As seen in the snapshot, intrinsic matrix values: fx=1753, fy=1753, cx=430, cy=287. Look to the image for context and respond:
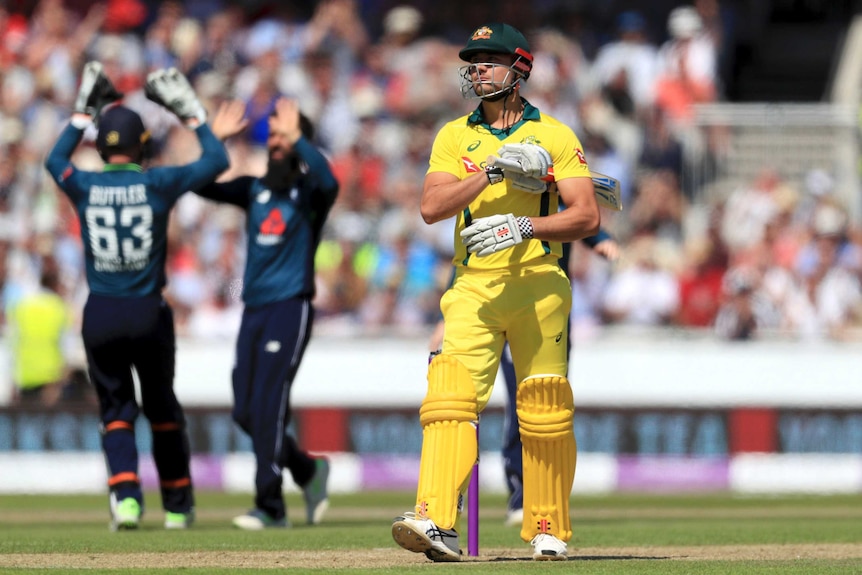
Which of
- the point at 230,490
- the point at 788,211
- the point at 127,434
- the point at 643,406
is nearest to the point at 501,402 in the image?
the point at 643,406

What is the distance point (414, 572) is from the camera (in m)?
6.84

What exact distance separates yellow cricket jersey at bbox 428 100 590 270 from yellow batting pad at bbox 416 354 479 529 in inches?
20.3

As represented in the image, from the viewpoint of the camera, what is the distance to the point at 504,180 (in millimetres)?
7512

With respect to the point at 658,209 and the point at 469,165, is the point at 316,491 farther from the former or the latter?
the point at 658,209

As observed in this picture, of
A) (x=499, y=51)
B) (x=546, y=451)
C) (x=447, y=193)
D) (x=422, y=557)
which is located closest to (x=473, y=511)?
(x=422, y=557)

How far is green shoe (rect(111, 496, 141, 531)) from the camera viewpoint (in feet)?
32.8

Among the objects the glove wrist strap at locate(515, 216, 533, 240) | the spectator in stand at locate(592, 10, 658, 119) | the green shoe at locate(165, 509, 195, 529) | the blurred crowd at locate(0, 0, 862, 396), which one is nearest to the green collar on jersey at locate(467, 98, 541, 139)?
the glove wrist strap at locate(515, 216, 533, 240)

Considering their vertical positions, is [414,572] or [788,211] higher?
[788,211]

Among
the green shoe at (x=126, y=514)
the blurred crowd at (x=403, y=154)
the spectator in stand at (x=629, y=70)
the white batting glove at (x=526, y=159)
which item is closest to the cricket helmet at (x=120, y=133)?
the green shoe at (x=126, y=514)

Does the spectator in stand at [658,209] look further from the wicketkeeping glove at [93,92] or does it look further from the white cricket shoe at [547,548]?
the white cricket shoe at [547,548]

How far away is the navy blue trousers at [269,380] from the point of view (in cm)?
1045

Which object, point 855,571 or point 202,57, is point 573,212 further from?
point 202,57

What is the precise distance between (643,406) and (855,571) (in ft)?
28.6

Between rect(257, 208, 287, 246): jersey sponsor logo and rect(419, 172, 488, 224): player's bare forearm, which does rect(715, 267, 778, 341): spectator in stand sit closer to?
rect(257, 208, 287, 246): jersey sponsor logo
